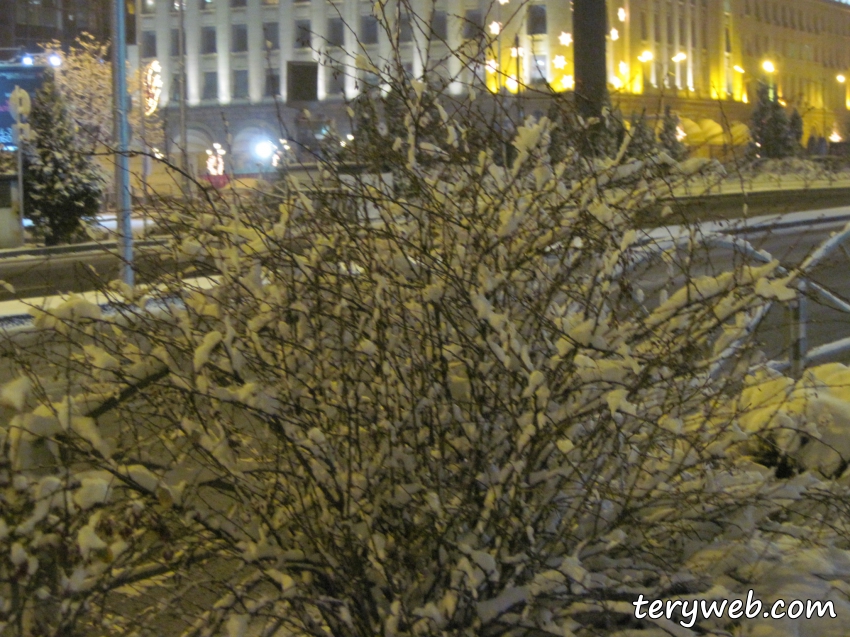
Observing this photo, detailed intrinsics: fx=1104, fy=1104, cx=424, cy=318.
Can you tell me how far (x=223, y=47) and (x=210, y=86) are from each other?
2.22m

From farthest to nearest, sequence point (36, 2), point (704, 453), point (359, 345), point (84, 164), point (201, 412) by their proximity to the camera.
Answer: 1. point (36, 2)
2. point (84, 164)
3. point (704, 453)
4. point (201, 412)
5. point (359, 345)

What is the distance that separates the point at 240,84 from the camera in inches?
2320

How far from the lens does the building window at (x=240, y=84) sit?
5856 cm

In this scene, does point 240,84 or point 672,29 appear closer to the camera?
point 240,84

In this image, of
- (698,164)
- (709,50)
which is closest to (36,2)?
(709,50)

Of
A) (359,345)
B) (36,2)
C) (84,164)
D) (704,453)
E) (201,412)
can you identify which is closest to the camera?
(359,345)

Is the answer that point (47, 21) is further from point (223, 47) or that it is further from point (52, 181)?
point (52, 181)

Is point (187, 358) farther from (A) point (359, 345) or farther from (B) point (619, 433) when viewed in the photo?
(B) point (619, 433)

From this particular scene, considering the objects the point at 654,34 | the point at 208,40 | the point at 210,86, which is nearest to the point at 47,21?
the point at 208,40

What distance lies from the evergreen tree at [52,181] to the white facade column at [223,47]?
35215 millimetres

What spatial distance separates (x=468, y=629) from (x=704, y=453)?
106 centimetres

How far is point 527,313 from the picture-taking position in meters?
3.44

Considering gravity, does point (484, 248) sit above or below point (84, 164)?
below

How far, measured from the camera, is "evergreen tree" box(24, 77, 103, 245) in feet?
78.7
